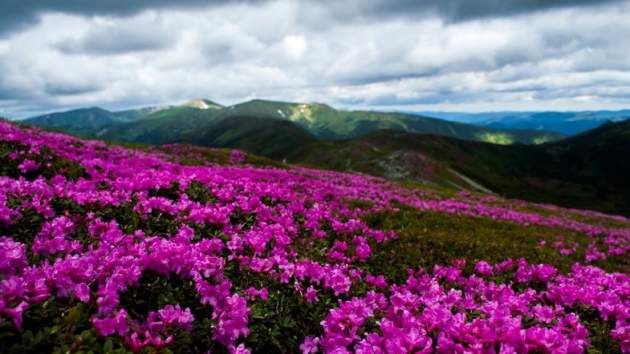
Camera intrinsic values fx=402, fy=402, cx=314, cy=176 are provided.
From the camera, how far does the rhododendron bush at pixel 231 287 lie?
4.08 metres

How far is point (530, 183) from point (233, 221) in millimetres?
212317

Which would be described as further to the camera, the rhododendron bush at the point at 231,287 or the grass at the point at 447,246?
the grass at the point at 447,246

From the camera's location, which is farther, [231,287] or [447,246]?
[447,246]

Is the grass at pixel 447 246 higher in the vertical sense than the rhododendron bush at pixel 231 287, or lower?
lower

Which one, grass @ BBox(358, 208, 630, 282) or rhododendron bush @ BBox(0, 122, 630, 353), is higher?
rhododendron bush @ BBox(0, 122, 630, 353)

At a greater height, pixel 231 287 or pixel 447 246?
pixel 231 287

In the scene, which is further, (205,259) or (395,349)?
(205,259)

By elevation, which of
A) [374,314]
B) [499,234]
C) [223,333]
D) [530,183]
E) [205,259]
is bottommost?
[530,183]

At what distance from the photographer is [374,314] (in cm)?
552

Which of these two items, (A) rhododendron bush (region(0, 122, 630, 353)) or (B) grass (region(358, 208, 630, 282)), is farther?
(B) grass (region(358, 208, 630, 282))

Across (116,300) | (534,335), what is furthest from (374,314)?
(116,300)

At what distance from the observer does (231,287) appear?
5.73m

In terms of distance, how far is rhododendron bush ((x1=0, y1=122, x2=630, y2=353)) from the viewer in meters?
4.08

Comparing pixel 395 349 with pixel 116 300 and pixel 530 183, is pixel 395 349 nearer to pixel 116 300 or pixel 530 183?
pixel 116 300
